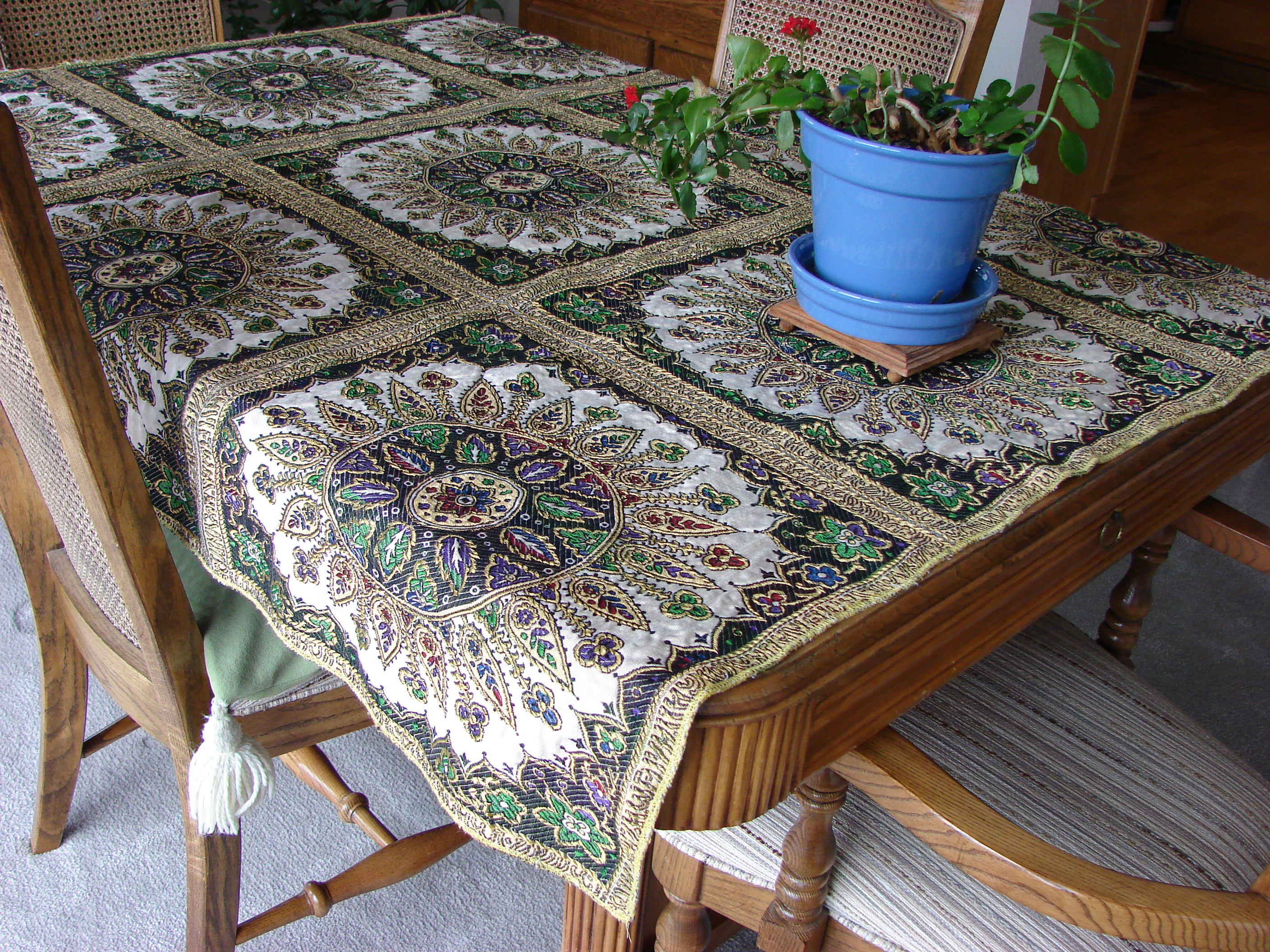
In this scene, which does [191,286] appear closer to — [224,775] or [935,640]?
[224,775]

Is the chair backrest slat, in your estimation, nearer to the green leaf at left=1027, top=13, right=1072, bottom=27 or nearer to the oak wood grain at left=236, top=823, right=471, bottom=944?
the oak wood grain at left=236, top=823, right=471, bottom=944

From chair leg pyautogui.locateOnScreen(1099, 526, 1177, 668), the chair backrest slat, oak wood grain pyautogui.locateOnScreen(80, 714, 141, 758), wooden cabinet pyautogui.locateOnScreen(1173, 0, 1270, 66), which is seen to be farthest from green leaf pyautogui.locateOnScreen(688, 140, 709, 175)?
wooden cabinet pyautogui.locateOnScreen(1173, 0, 1270, 66)

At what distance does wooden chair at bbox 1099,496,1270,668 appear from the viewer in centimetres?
106

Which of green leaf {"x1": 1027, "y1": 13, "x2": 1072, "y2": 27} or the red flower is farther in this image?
the red flower

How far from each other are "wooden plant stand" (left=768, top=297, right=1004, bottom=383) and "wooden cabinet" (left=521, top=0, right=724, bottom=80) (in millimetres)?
2218

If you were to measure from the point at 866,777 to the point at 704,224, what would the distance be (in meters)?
0.73

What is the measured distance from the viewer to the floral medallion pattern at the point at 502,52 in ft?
5.72

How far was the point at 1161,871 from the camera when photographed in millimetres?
869

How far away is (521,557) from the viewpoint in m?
0.69

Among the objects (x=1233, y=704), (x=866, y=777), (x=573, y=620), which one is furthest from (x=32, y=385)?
(x=1233, y=704)

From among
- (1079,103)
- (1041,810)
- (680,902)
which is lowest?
(680,902)

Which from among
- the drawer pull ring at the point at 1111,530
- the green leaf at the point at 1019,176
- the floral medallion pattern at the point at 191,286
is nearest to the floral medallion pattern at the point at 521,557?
the floral medallion pattern at the point at 191,286

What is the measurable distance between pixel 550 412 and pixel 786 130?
32cm

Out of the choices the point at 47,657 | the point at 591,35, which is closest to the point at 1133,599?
the point at 47,657
